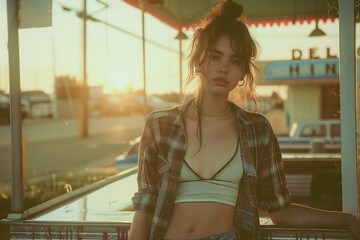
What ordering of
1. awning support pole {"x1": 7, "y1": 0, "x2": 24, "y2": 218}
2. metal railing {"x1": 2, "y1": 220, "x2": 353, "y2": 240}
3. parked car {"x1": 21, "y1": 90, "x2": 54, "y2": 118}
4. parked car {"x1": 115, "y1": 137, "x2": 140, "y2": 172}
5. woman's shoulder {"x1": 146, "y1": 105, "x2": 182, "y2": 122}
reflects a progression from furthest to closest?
parked car {"x1": 21, "y1": 90, "x2": 54, "y2": 118} → parked car {"x1": 115, "y1": 137, "x2": 140, "y2": 172} → awning support pole {"x1": 7, "y1": 0, "x2": 24, "y2": 218} → metal railing {"x1": 2, "y1": 220, "x2": 353, "y2": 240} → woman's shoulder {"x1": 146, "y1": 105, "x2": 182, "y2": 122}

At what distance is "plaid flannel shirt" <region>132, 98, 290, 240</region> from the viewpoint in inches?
68.3

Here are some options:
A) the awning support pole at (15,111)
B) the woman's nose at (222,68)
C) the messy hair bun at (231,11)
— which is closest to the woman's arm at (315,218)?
the woman's nose at (222,68)

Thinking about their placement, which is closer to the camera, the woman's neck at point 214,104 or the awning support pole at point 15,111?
the woman's neck at point 214,104

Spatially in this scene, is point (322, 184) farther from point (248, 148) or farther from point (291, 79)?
point (291, 79)

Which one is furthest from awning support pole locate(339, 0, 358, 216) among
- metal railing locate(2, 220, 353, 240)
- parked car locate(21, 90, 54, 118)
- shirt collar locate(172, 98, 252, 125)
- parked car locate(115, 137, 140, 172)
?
parked car locate(21, 90, 54, 118)

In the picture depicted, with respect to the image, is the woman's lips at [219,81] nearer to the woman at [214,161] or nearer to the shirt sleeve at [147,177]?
the woman at [214,161]

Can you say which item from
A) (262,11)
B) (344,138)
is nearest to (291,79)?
(262,11)

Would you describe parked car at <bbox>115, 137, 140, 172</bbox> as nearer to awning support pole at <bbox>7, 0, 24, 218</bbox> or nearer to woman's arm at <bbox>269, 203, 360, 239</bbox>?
awning support pole at <bbox>7, 0, 24, 218</bbox>

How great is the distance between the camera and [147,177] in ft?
5.81

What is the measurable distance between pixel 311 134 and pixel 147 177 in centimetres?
964

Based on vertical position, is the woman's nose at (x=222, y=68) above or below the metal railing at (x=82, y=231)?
above

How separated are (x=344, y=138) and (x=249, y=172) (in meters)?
0.65

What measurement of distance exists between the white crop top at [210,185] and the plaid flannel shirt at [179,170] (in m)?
0.03

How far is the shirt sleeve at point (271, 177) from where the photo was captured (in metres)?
1.87
